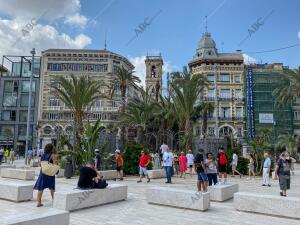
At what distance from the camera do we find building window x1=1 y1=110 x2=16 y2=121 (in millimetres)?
57506

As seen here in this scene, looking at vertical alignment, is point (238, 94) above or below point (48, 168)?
above

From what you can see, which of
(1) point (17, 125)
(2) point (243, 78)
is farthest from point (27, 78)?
(2) point (243, 78)

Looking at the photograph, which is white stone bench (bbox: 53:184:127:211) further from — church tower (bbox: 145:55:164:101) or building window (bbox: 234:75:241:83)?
church tower (bbox: 145:55:164:101)

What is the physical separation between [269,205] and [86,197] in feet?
14.9

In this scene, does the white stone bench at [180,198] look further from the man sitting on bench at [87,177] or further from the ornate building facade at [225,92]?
the ornate building facade at [225,92]

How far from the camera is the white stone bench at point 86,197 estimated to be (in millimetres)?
7395

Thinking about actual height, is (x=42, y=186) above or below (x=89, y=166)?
below

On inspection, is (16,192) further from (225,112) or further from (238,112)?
(238,112)

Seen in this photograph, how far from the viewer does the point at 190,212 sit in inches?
302

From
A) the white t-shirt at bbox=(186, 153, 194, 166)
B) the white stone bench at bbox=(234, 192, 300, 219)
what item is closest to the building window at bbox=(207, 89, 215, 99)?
the white t-shirt at bbox=(186, 153, 194, 166)

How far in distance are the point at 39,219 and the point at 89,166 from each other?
318 centimetres

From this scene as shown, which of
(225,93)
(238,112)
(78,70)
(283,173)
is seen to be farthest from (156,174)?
(78,70)

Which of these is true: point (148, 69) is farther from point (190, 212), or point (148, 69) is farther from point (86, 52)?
point (190, 212)

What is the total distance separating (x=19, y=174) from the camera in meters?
15.0
